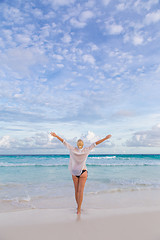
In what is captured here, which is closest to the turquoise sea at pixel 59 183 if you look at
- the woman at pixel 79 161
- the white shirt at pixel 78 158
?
the woman at pixel 79 161

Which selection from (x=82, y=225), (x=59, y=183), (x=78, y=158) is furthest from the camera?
(x=59, y=183)

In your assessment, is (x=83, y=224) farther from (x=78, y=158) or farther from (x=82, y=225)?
(x=78, y=158)

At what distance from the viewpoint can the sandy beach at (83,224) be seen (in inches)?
158

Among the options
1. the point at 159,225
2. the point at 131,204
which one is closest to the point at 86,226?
the point at 159,225

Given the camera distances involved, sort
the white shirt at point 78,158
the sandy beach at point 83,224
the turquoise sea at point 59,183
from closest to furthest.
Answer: the sandy beach at point 83,224 < the white shirt at point 78,158 < the turquoise sea at point 59,183

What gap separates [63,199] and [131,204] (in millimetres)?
2539

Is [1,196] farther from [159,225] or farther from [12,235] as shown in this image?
[159,225]

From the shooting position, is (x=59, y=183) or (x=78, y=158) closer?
(x=78, y=158)

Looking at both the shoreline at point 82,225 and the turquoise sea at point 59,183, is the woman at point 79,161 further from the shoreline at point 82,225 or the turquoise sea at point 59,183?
the turquoise sea at point 59,183

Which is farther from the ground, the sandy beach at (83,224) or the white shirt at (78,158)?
the white shirt at (78,158)

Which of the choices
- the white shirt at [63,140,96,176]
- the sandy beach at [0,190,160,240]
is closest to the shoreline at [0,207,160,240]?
the sandy beach at [0,190,160,240]

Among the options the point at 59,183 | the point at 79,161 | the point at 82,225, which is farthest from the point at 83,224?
the point at 59,183

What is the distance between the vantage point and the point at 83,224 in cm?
457

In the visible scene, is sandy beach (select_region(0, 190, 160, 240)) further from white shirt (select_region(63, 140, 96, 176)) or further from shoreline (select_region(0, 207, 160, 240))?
white shirt (select_region(63, 140, 96, 176))
